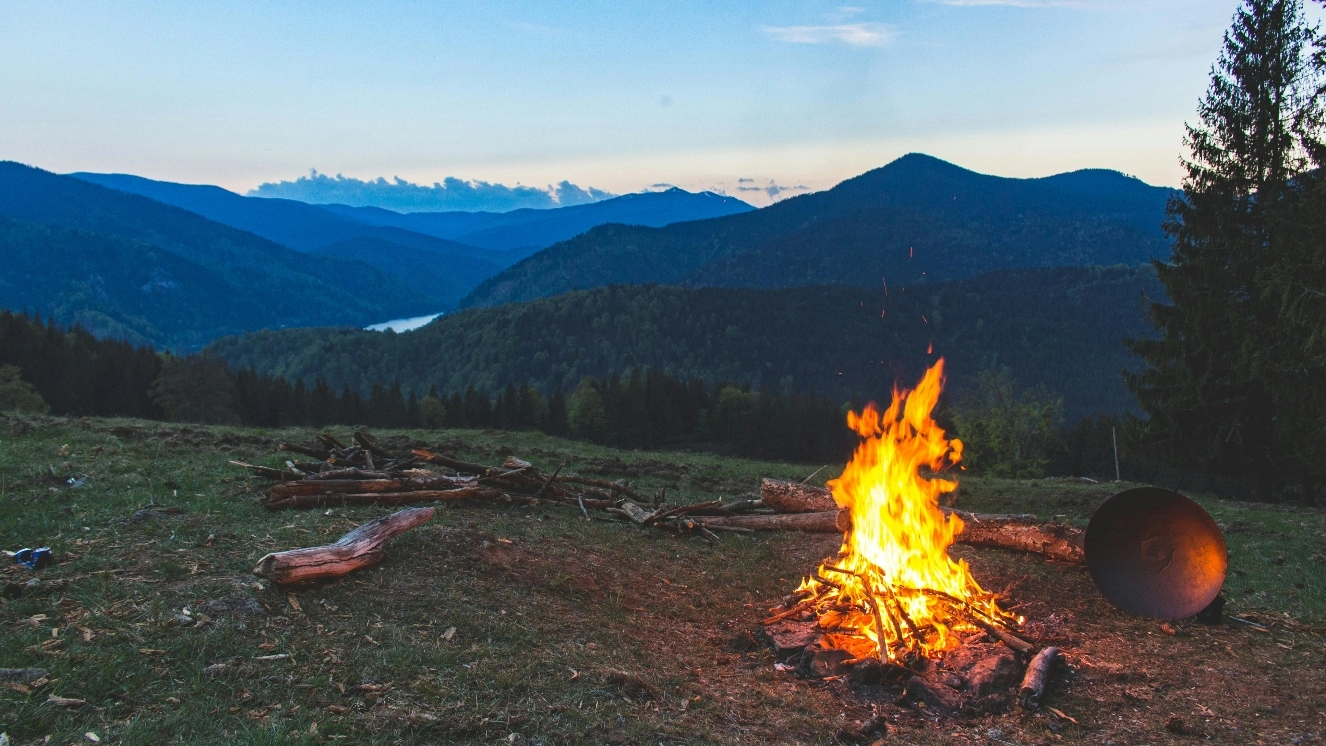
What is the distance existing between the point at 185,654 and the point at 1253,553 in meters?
15.4

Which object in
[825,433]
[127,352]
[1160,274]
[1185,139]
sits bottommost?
[825,433]

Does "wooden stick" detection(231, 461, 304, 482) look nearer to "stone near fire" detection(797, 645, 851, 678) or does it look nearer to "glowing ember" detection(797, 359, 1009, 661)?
"glowing ember" detection(797, 359, 1009, 661)

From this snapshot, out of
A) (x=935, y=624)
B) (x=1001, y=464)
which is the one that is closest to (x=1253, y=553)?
(x=935, y=624)

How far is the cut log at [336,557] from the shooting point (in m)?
6.57

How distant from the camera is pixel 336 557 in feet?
23.0

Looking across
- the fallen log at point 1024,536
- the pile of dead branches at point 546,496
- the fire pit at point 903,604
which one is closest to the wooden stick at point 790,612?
the fire pit at point 903,604

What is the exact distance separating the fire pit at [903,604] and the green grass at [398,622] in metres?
0.65

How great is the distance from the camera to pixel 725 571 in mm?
10117

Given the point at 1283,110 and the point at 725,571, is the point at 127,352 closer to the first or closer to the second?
the point at 725,571

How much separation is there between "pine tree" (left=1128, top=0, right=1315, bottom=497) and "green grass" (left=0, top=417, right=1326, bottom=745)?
485 inches

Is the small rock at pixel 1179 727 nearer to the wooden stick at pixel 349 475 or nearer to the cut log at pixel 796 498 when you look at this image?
the cut log at pixel 796 498

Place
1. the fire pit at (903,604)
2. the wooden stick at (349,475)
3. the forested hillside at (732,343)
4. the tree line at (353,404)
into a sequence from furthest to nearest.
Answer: the forested hillside at (732,343) < the tree line at (353,404) < the wooden stick at (349,475) < the fire pit at (903,604)

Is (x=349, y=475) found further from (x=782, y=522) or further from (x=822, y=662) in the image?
(x=822, y=662)

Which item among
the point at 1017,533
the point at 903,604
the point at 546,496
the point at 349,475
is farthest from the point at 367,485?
the point at 1017,533
